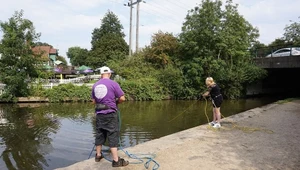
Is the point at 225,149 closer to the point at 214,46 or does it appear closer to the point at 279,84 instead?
the point at 214,46

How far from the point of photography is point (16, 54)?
18.2 m

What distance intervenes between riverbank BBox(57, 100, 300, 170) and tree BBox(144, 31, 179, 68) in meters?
17.5

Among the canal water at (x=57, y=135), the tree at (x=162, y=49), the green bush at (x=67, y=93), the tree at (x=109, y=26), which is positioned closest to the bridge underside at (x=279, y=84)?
the tree at (x=162, y=49)

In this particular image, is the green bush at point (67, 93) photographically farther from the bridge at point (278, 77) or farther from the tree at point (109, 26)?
the tree at point (109, 26)

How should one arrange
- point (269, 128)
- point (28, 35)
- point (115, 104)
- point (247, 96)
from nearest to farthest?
point (115, 104) → point (269, 128) → point (28, 35) → point (247, 96)

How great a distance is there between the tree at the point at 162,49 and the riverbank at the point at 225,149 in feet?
57.6

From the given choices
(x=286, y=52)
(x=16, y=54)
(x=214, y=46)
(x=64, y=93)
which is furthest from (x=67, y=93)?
(x=286, y=52)

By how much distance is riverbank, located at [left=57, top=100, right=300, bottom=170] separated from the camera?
14.8 ft

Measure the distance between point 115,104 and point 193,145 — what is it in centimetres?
225

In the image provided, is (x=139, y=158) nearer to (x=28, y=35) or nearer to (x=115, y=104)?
(x=115, y=104)

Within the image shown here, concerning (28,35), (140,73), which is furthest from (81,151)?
(140,73)

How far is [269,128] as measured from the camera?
7793 mm

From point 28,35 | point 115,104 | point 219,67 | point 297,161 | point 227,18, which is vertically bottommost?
point 297,161

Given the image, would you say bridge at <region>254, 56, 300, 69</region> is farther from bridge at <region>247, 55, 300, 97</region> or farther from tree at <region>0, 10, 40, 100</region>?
tree at <region>0, 10, 40, 100</region>
